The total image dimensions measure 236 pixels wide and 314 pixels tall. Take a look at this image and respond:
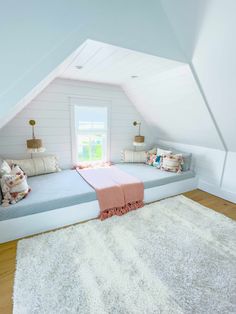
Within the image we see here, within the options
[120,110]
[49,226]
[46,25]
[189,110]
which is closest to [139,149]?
[120,110]

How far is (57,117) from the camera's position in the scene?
306 cm

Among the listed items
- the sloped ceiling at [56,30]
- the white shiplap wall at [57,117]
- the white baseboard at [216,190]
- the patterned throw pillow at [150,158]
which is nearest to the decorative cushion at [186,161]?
the white baseboard at [216,190]

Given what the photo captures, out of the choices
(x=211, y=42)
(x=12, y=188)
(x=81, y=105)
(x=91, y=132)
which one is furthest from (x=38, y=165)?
(x=211, y=42)

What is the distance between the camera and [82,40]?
4.54ft

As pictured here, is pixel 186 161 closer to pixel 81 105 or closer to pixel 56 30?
pixel 81 105

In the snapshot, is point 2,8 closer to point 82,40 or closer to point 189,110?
point 82,40

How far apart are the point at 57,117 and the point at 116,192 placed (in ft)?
5.65

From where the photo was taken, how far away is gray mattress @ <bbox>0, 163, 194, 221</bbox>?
6.32 feet

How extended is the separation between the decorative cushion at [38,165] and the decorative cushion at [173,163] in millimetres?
1999

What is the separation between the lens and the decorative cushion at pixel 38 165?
272 centimetres

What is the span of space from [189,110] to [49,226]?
8.55 feet

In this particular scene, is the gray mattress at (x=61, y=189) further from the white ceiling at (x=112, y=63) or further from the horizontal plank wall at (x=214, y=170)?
the white ceiling at (x=112, y=63)

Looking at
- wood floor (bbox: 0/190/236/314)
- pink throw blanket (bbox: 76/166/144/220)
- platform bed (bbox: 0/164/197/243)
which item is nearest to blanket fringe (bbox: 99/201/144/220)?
pink throw blanket (bbox: 76/166/144/220)

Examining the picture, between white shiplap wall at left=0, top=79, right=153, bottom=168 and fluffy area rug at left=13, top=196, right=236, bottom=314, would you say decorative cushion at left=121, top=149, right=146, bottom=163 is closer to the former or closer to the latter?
white shiplap wall at left=0, top=79, right=153, bottom=168
